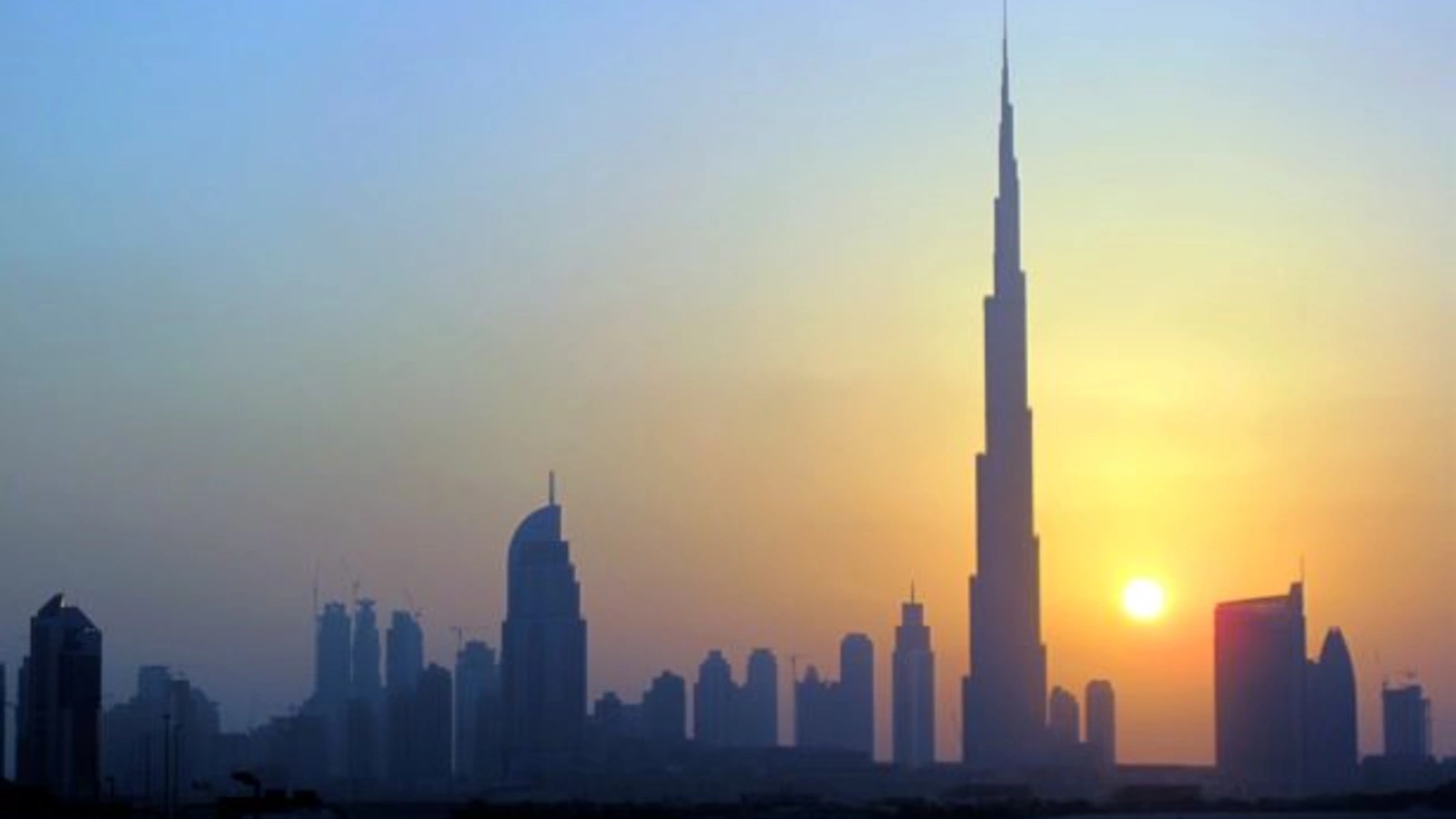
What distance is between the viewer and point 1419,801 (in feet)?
342

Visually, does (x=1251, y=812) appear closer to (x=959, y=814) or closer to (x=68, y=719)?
(x=959, y=814)

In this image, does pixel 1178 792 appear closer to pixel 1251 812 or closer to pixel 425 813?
pixel 1251 812

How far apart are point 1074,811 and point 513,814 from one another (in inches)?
942

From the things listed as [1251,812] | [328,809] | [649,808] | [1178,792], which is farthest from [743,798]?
[328,809]

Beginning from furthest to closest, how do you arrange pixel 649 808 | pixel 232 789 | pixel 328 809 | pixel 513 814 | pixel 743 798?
pixel 232 789 < pixel 743 798 < pixel 649 808 < pixel 513 814 < pixel 328 809

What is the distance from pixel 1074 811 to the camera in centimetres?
11588

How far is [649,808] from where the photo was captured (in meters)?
132

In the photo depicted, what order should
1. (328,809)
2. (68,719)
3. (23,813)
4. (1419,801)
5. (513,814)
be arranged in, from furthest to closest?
(68,719) → (513,814) → (23,813) → (1419,801) → (328,809)

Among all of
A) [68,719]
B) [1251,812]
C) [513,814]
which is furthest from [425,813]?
[68,719]

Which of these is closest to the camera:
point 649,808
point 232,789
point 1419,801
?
point 1419,801

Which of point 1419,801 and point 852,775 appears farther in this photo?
point 852,775

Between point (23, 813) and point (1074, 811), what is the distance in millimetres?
41735

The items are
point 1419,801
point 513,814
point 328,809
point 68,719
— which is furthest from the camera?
point 68,719

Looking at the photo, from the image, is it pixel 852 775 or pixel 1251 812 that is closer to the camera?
pixel 1251 812
